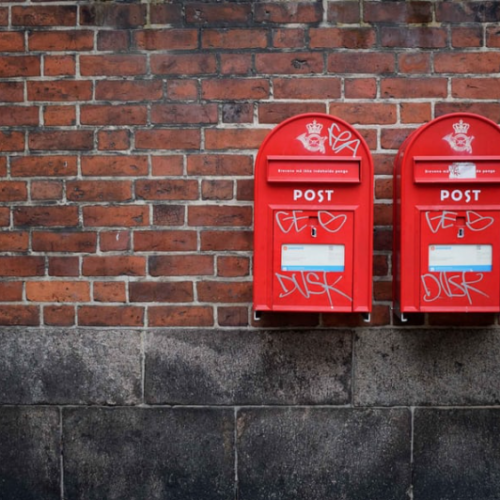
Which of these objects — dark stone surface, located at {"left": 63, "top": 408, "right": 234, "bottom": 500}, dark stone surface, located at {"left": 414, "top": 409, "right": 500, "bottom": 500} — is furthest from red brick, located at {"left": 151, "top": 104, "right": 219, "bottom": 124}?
dark stone surface, located at {"left": 414, "top": 409, "right": 500, "bottom": 500}

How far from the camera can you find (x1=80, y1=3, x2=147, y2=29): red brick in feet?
9.71

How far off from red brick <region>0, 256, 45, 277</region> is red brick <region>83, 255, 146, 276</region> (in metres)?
0.24

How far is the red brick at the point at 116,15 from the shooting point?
2959 mm

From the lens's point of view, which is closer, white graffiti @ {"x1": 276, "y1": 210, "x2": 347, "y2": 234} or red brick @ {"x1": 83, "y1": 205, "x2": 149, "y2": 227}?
white graffiti @ {"x1": 276, "y1": 210, "x2": 347, "y2": 234}

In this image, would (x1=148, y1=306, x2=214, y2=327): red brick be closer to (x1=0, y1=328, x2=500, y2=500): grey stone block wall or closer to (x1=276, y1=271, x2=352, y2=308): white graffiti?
(x1=0, y1=328, x2=500, y2=500): grey stone block wall

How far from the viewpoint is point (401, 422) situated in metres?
2.98

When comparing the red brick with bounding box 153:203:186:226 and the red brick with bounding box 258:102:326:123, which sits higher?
the red brick with bounding box 258:102:326:123

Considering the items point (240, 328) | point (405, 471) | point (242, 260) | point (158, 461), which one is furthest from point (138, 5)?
point (405, 471)

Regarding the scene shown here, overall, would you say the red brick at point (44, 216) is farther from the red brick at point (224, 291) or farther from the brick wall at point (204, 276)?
the red brick at point (224, 291)

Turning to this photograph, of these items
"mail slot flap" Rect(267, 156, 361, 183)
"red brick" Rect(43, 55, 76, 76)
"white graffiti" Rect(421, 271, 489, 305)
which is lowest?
"white graffiti" Rect(421, 271, 489, 305)

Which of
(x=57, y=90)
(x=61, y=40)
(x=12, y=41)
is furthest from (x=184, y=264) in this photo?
(x=12, y=41)

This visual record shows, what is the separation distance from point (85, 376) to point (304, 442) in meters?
1.21

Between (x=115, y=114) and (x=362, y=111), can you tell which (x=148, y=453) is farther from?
(x=362, y=111)

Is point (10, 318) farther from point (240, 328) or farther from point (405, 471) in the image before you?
point (405, 471)
